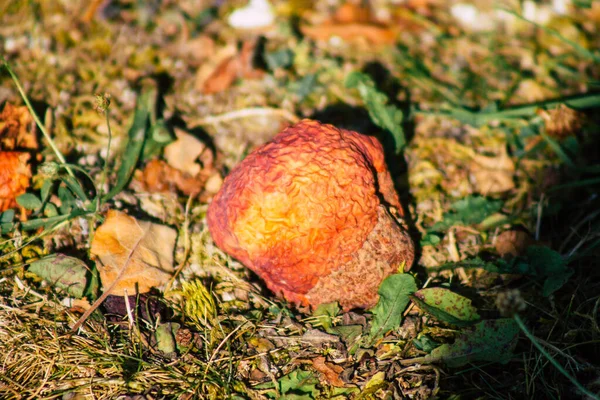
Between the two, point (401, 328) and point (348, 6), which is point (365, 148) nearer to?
point (401, 328)

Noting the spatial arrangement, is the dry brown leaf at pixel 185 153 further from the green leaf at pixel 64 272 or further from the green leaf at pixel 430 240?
the green leaf at pixel 430 240

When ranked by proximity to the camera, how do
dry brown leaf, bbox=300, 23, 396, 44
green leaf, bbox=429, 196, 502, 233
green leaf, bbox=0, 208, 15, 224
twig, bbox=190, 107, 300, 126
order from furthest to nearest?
dry brown leaf, bbox=300, 23, 396, 44, twig, bbox=190, 107, 300, 126, green leaf, bbox=429, 196, 502, 233, green leaf, bbox=0, 208, 15, 224

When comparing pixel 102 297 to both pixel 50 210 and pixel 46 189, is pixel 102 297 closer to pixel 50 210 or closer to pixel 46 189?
pixel 50 210

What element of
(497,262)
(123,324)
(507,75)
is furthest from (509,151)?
(123,324)

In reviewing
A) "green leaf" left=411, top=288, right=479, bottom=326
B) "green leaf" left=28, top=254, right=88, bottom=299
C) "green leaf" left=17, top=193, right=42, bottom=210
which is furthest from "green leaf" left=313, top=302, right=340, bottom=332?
"green leaf" left=17, top=193, right=42, bottom=210

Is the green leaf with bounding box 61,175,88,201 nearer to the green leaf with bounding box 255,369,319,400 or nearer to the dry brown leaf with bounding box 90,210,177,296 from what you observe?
the dry brown leaf with bounding box 90,210,177,296

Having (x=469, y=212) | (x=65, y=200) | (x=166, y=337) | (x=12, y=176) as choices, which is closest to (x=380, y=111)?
(x=469, y=212)
